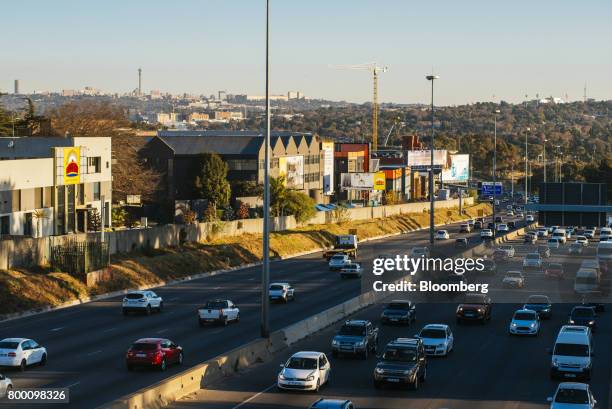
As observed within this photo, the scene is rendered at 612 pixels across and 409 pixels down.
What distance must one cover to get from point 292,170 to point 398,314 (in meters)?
87.0

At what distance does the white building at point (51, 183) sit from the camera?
233 feet

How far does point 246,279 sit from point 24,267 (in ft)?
55.8

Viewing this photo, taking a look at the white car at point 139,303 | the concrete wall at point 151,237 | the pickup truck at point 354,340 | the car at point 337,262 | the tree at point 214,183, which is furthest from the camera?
the tree at point 214,183

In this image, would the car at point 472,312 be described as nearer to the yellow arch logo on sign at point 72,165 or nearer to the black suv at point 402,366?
the black suv at point 402,366

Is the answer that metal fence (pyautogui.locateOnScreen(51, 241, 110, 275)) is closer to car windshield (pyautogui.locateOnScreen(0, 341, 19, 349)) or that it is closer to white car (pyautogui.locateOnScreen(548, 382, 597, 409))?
car windshield (pyautogui.locateOnScreen(0, 341, 19, 349))

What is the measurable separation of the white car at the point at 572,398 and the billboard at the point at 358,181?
122 m

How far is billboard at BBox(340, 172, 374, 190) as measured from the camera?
151 meters

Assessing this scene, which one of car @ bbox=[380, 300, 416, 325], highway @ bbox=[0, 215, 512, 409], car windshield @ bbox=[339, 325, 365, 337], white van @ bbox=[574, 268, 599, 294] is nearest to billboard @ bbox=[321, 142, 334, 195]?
highway @ bbox=[0, 215, 512, 409]

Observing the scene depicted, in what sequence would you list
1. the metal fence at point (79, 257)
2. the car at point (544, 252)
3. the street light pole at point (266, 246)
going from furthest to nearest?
the car at point (544, 252)
the metal fence at point (79, 257)
the street light pole at point (266, 246)

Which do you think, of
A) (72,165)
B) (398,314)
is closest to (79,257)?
(72,165)

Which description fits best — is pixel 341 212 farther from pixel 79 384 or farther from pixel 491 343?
pixel 79 384

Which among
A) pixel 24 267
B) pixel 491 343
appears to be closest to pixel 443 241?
pixel 24 267

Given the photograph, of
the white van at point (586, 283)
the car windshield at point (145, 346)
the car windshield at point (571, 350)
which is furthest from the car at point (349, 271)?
the car windshield at point (145, 346)

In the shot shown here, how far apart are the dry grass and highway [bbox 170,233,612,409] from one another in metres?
17.0
